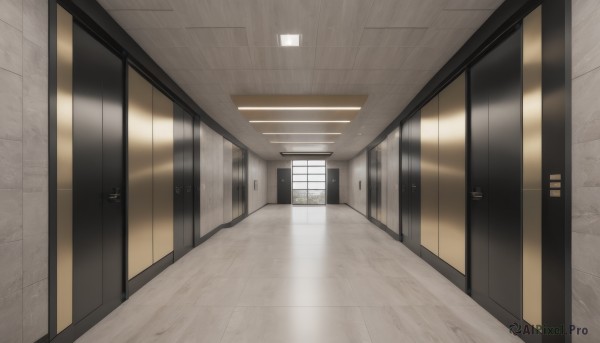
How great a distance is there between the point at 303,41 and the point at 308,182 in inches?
597

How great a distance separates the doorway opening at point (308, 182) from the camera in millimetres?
18062

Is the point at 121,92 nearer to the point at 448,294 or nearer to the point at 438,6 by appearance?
the point at 438,6

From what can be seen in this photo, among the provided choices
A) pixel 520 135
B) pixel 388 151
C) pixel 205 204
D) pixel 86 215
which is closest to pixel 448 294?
pixel 520 135

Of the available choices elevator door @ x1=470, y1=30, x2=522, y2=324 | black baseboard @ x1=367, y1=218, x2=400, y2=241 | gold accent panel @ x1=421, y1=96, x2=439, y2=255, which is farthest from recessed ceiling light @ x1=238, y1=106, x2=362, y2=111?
black baseboard @ x1=367, y1=218, x2=400, y2=241

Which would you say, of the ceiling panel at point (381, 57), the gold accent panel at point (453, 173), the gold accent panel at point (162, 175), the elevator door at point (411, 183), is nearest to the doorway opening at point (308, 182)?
the elevator door at point (411, 183)

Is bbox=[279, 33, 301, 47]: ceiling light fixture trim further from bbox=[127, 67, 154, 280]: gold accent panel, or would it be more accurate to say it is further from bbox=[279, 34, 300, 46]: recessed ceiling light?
bbox=[127, 67, 154, 280]: gold accent panel

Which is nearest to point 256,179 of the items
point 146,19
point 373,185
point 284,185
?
point 284,185

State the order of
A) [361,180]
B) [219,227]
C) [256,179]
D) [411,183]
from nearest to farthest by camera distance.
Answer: [411,183], [219,227], [361,180], [256,179]

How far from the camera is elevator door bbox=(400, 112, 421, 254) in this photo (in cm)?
524

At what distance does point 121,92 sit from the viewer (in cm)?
324

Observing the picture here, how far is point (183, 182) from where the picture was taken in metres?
5.25

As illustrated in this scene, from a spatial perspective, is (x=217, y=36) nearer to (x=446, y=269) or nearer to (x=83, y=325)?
(x=83, y=325)

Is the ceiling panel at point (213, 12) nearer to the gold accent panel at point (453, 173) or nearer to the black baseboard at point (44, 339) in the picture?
the gold accent panel at point (453, 173)

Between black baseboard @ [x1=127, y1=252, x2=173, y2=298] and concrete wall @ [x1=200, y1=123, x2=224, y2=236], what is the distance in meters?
1.80
